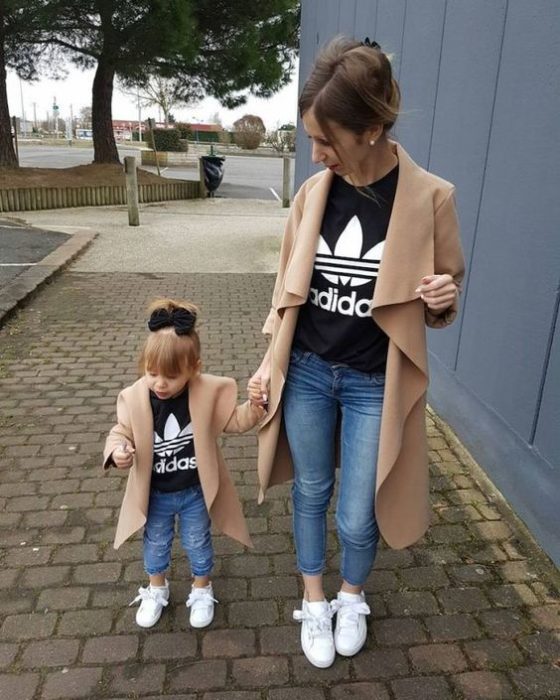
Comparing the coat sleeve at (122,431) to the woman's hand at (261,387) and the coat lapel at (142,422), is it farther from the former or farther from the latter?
the woman's hand at (261,387)

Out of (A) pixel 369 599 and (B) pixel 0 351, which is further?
(B) pixel 0 351

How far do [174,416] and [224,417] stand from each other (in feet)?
0.58

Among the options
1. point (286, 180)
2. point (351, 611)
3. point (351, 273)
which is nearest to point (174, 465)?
point (351, 611)

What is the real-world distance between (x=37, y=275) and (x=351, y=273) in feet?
20.9

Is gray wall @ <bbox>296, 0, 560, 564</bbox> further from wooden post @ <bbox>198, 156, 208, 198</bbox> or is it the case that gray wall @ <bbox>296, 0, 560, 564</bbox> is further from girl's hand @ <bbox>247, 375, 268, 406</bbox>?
wooden post @ <bbox>198, 156, 208, 198</bbox>

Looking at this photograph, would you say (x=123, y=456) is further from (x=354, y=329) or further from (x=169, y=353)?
(x=354, y=329)

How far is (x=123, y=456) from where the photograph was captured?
2.03 m

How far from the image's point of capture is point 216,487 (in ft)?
7.25

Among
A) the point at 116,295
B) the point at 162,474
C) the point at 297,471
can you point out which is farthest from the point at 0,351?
the point at 297,471

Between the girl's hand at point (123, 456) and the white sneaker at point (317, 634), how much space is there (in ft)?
2.76

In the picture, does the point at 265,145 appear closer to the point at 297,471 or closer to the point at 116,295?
the point at 116,295

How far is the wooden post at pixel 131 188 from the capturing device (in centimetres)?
1148

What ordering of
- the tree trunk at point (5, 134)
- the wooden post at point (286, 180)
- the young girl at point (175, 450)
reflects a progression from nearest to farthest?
the young girl at point (175, 450) → the tree trunk at point (5, 134) → the wooden post at point (286, 180)

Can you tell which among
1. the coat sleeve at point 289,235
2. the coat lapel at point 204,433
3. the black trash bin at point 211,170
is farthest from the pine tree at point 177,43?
the coat lapel at point 204,433
